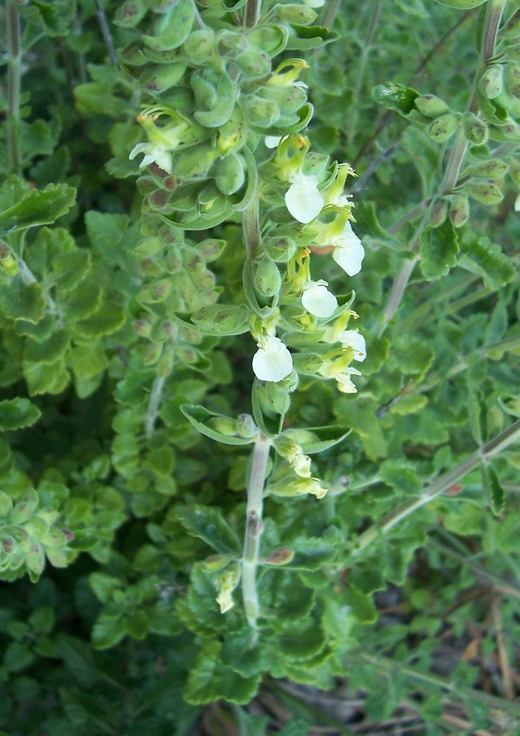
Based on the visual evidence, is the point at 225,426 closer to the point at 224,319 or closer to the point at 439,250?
the point at 224,319

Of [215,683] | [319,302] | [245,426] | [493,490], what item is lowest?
[215,683]

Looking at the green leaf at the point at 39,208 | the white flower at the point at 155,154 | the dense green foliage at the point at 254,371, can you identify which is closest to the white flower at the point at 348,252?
the dense green foliage at the point at 254,371

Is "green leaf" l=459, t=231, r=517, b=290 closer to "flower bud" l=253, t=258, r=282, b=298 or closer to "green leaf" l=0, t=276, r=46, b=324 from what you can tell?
"flower bud" l=253, t=258, r=282, b=298

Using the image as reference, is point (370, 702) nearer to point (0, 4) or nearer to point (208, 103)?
point (208, 103)

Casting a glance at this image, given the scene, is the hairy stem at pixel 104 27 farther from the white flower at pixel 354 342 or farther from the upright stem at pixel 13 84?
the white flower at pixel 354 342

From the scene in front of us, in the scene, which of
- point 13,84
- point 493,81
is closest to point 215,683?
point 493,81

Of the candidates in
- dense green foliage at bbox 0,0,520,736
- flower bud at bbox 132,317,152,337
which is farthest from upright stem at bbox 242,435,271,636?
flower bud at bbox 132,317,152,337

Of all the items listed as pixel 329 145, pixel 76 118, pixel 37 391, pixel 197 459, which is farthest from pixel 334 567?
pixel 76 118
